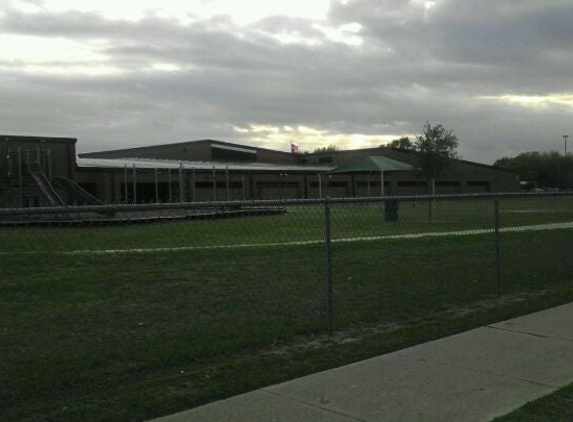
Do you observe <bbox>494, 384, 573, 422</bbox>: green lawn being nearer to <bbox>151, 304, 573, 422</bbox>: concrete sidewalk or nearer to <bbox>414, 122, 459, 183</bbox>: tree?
<bbox>151, 304, 573, 422</bbox>: concrete sidewalk

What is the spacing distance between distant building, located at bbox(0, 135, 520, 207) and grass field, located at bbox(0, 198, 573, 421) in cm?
2154

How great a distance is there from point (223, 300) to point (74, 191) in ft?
83.1

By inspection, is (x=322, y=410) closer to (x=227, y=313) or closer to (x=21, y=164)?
(x=227, y=313)

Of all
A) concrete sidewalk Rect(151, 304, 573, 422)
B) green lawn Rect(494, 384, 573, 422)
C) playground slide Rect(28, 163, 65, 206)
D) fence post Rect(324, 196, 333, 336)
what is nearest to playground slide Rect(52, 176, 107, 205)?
playground slide Rect(28, 163, 65, 206)

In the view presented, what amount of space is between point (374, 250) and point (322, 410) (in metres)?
7.76

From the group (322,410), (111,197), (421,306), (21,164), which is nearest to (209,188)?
(111,197)

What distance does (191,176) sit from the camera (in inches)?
1586

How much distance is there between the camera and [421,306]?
25.3ft

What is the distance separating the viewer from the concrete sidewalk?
4.09 metres

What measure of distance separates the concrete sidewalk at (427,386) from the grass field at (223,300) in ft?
0.94

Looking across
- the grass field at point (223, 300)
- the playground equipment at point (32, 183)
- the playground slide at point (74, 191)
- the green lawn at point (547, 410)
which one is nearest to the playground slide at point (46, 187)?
the playground equipment at point (32, 183)

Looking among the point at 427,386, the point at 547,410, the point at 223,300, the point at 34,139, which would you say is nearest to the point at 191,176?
the point at 34,139

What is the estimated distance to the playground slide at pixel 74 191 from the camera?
1184 inches

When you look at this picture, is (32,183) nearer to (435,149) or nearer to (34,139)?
(34,139)
